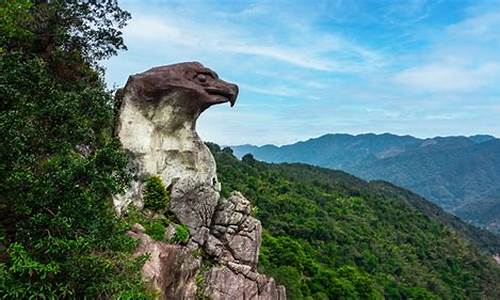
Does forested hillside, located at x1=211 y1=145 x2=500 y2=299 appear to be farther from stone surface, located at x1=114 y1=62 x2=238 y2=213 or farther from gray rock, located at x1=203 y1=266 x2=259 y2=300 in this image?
stone surface, located at x1=114 y1=62 x2=238 y2=213

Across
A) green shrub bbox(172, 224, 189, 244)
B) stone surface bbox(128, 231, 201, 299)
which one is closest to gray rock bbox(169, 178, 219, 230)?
green shrub bbox(172, 224, 189, 244)

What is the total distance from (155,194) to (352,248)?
47.4 metres

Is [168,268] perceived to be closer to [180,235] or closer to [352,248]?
[180,235]

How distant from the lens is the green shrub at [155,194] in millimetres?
18578

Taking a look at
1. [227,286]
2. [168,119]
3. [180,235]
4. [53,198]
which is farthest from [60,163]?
[227,286]

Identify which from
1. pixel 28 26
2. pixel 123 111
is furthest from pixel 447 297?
pixel 28 26

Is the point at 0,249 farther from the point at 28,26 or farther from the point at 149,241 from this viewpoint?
the point at 28,26

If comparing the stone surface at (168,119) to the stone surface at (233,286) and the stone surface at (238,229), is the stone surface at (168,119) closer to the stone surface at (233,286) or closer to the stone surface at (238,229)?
the stone surface at (238,229)

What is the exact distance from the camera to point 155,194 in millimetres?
18734

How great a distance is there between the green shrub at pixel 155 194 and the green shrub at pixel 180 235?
1.10 meters

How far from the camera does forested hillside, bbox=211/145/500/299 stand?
149 feet

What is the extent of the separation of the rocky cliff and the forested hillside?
1802 centimetres

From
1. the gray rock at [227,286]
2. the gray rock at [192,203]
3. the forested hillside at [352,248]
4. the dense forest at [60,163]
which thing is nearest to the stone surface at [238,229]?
the gray rock at [192,203]

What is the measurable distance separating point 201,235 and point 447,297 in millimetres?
52511
